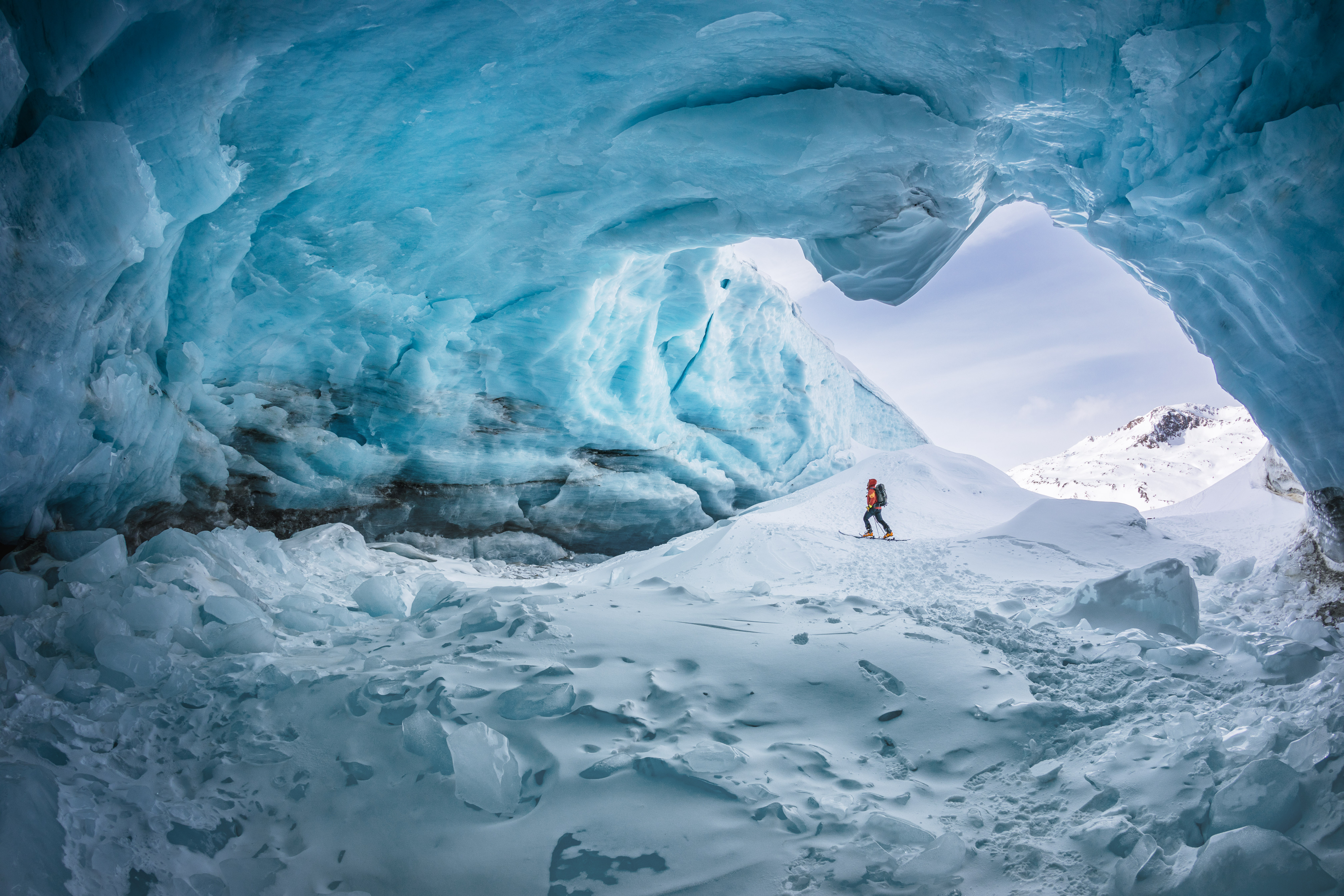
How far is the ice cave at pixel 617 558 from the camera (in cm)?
187

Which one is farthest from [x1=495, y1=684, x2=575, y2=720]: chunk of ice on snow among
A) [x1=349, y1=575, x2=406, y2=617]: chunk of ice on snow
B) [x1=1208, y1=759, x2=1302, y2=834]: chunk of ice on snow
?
[x1=349, y1=575, x2=406, y2=617]: chunk of ice on snow

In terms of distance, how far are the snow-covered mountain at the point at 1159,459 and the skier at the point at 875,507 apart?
26.2 feet

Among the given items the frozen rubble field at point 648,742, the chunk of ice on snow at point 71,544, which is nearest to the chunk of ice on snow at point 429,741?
the frozen rubble field at point 648,742

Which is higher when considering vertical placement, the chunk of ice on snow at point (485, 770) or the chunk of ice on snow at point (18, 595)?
the chunk of ice on snow at point (485, 770)

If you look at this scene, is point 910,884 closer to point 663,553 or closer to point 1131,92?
point 1131,92

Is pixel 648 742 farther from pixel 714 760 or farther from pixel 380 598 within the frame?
pixel 380 598

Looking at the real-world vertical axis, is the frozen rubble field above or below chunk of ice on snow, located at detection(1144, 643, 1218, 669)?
below

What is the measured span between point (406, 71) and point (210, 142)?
116cm

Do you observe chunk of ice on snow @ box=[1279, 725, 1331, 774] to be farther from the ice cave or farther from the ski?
the ski

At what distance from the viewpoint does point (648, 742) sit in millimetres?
2250

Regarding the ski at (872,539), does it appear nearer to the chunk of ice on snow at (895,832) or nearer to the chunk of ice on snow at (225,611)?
the chunk of ice on snow at (895,832)

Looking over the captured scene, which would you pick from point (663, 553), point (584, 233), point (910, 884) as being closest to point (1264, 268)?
point (910, 884)

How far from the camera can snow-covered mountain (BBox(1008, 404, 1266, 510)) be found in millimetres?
15508

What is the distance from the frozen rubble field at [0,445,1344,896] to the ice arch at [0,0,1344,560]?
4.16 ft
